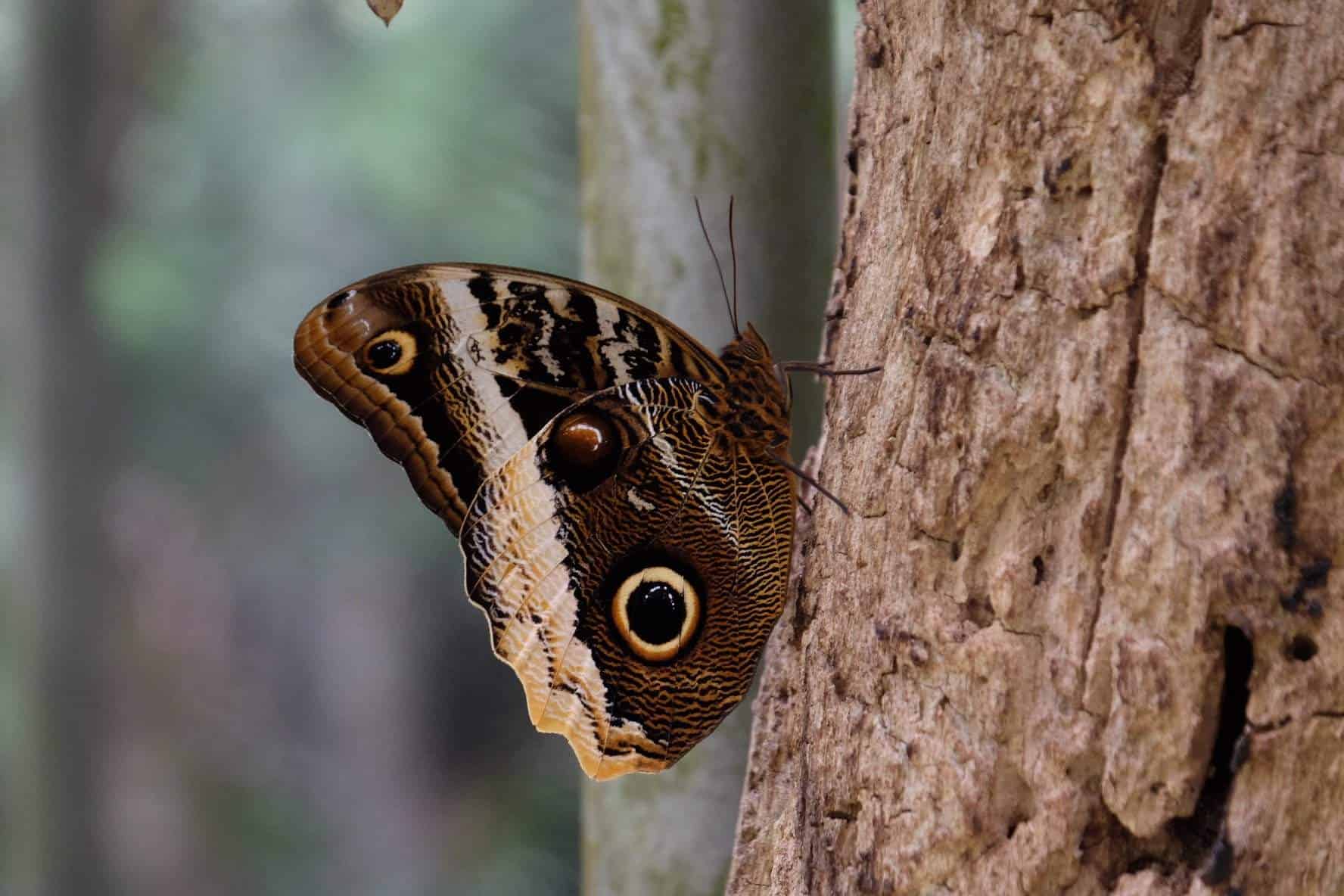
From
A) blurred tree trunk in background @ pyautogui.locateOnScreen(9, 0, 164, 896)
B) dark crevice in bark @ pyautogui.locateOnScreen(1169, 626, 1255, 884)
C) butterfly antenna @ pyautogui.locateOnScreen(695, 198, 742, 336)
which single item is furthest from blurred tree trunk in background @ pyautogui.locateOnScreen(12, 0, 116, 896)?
dark crevice in bark @ pyautogui.locateOnScreen(1169, 626, 1255, 884)

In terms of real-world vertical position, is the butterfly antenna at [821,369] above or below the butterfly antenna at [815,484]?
above

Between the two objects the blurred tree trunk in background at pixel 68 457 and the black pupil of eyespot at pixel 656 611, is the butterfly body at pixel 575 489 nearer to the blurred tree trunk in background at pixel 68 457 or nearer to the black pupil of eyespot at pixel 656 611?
the black pupil of eyespot at pixel 656 611

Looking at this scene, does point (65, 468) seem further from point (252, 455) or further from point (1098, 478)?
point (1098, 478)

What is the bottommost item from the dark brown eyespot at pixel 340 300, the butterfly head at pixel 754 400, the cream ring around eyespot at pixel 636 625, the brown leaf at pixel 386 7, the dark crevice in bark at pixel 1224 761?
the cream ring around eyespot at pixel 636 625

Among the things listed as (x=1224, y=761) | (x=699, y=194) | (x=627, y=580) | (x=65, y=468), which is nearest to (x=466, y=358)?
(x=627, y=580)

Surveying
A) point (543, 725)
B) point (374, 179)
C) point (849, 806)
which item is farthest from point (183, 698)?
point (849, 806)

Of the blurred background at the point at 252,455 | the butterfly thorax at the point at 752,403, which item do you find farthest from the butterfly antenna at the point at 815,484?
the blurred background at the point at 252,455
